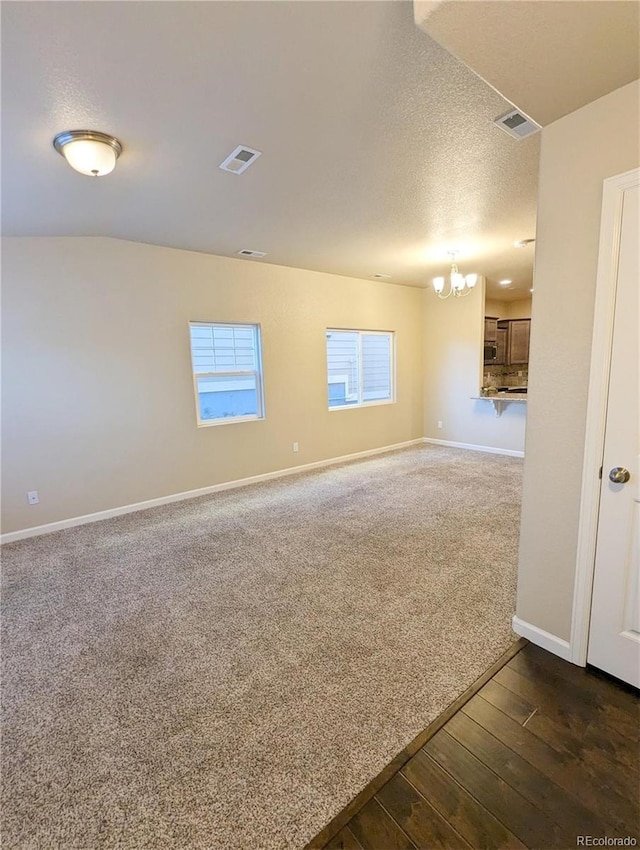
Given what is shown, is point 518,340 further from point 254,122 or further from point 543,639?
point 254,122

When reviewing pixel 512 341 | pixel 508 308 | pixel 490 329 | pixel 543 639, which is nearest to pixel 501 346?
pixel 512 341

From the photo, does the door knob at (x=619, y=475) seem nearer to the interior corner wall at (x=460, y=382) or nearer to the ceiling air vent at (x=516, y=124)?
the ceiling air vent at (x=516, y=124)

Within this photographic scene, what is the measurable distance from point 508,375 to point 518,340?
83 centimetres

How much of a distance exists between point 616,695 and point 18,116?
366cm

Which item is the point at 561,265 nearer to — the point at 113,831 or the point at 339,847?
the point at 339,847

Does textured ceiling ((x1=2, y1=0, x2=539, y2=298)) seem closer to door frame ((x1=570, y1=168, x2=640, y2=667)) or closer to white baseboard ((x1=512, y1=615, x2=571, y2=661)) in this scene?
door frame ((x1=570, y1=168, x2=640, y2=667))

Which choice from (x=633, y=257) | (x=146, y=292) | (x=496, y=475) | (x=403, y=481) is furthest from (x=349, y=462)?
(x=633, y=257)

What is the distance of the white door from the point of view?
1511mm

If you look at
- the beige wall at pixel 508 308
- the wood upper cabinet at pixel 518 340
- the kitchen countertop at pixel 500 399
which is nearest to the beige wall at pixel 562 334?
the kitchen countertop at pixel 500 399

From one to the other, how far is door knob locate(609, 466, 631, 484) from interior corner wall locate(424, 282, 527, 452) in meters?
4.29

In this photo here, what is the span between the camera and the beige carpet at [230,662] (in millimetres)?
1310

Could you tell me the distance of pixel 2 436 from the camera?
10.9 feet

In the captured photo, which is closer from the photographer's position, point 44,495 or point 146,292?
point 44,495

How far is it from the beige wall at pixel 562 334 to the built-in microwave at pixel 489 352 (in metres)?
5.01
